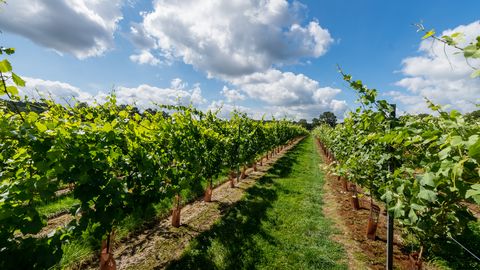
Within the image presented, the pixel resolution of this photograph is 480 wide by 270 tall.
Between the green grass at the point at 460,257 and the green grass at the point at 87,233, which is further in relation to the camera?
the green grass at the point at 460,257

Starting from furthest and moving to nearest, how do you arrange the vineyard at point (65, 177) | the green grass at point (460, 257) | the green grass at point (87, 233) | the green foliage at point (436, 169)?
the green grass at point (460, 257)
the green grass at point (87, 233)
the vineyard at point (65, 177)
the green foliage at point (436, 169)

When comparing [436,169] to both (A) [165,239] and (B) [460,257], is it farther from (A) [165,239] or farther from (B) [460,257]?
(A) [165,239]

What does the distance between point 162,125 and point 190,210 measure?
145 inches

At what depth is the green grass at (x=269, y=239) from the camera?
207 inches

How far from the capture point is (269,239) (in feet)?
20.5

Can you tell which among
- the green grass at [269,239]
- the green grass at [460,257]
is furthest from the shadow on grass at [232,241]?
the green grass at [460,257]

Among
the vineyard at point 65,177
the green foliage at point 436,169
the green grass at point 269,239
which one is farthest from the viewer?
the green grass at point 269,239

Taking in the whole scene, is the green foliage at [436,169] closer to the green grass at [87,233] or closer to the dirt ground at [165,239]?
the green grass at [87,233]

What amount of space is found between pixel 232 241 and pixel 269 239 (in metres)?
0.88

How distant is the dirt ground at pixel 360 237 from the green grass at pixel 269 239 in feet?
0.96

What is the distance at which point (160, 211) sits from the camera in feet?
25.5

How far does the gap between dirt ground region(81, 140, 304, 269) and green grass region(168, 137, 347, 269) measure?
0.30 m

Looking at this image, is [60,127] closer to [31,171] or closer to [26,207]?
[31,171]

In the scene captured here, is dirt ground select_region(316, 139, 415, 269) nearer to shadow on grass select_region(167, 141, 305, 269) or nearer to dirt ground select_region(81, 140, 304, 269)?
shadow on grass select_region(167, 141, 305, 269)
